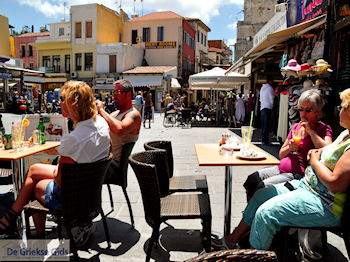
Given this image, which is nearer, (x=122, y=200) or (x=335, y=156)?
(x=335, y=156)

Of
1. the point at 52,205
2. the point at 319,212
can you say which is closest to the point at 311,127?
the point at 319,212

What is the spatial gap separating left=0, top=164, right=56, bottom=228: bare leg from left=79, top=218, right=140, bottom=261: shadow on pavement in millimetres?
665

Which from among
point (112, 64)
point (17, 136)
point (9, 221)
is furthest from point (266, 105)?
point (112, 64)

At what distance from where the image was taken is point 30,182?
2430mm

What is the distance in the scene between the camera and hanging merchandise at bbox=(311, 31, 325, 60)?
18.0ft

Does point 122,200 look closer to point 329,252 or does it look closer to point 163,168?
point 163,168

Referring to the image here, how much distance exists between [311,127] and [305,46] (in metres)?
4.43

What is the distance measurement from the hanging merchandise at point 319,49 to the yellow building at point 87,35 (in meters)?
27.2

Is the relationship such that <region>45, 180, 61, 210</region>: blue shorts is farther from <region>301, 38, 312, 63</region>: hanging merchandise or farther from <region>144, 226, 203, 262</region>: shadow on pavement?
<region>301, 38, 312, 63</region>: hanging merchandise

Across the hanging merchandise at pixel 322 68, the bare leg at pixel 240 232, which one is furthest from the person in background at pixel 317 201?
the hanging merchandise at pixel 322 68

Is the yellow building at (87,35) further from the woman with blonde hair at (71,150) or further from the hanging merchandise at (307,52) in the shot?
the woman with blonde hair at (71,150)

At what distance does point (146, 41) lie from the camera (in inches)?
1283

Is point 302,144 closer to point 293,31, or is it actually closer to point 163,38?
point 293,31

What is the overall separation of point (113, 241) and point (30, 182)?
0.94 metres
